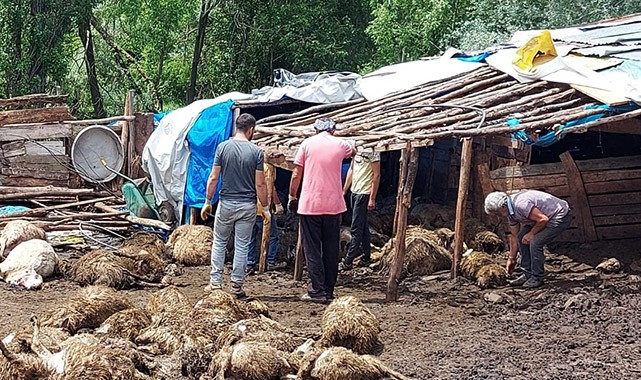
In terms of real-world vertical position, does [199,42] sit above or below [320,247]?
above

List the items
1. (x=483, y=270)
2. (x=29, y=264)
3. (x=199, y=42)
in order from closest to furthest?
(x=483, y=270) → (x=29, y=264) → (x=199, y=42)

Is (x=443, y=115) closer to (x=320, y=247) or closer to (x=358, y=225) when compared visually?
(x=358, y=225)

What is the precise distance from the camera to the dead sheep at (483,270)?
9.37 meters

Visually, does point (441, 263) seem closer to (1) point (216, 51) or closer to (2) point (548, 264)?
(2) point (548, 264)

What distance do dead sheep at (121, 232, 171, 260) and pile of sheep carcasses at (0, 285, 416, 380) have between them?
364cm

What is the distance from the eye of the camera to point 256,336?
650 cm

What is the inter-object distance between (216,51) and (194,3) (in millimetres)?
1518

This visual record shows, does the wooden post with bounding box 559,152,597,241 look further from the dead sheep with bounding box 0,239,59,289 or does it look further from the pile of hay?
the dead sheep with bounding box 0,239,59,289

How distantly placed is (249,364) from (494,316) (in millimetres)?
3107

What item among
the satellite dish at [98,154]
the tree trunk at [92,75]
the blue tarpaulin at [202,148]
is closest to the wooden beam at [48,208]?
the satellite dish at [98,154]

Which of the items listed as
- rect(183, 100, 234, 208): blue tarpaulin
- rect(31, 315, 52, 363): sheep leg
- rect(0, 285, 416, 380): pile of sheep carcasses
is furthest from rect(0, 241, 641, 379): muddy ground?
rect(183, 100, 234, 208): blue tarpaulin

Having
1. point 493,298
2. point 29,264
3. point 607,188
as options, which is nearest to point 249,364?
point 493,298

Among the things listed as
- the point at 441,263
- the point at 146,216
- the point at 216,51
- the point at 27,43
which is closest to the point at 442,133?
the point at 441,263

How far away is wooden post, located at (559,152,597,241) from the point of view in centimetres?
1082
